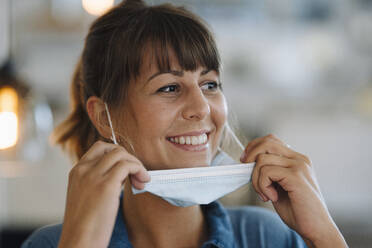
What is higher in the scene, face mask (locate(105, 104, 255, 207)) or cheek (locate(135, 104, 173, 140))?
cheek (locate(135, 104, 173, 140))

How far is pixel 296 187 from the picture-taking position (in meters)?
1.28

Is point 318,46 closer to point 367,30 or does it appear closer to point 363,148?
point 367,30

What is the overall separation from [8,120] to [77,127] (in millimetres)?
284

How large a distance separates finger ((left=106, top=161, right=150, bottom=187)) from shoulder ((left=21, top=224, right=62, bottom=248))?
601 millimetres

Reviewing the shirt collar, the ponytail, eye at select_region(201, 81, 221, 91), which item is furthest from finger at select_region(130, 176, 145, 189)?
the ponytail

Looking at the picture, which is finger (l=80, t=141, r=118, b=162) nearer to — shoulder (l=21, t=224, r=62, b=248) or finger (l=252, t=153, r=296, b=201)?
finger (l=252, t=153, r=296, b=201)

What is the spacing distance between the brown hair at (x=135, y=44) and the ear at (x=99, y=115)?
0.03 m

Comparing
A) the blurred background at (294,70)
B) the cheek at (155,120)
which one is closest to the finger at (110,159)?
the cheek at (155,120)

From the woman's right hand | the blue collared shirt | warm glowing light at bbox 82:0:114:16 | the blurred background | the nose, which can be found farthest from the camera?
the blurred background

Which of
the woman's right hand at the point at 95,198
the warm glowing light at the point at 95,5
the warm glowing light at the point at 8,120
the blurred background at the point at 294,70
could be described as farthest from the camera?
the blurred background at the point at 294,70

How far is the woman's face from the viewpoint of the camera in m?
1.41

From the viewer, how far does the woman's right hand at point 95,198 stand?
1.08 m

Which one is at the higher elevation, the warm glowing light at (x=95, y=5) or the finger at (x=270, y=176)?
the warm glowing light at (x=95, y=5)

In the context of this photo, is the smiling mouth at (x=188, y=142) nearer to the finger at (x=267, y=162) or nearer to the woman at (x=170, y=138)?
the woman at (x=170, y=138)
